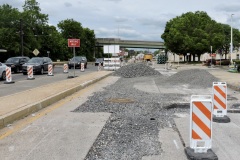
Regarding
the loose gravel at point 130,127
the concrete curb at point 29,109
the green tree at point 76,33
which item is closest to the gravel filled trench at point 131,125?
the loose gravel at point 130,127

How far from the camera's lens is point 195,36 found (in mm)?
72312

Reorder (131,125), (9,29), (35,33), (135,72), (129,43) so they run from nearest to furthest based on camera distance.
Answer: (131,125) → (135,72) → (9,29) → (35,33) → (129,43)

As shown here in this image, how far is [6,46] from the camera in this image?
57.7 m

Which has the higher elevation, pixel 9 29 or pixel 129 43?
pixel 129 43

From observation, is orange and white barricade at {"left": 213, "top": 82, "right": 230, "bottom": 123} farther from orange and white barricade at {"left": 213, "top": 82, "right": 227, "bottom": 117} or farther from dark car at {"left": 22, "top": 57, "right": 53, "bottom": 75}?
dark car at {"left": 22, "top": 57, "right": 53, "bottom": 75}

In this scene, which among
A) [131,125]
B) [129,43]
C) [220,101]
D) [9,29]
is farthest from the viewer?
[129,43]

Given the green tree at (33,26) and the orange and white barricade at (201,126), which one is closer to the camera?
the orange and white barricade at (201,126)

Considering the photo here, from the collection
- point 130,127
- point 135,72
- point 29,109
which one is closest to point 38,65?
point 135,72

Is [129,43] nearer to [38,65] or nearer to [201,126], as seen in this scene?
[38,65]

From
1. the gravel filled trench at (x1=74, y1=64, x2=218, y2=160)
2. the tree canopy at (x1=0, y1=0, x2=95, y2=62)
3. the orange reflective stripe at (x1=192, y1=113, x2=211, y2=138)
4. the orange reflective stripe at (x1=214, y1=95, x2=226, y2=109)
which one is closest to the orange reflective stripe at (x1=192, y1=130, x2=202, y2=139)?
the orange reflective stripe at (x1=192, y1=113, x2=211, y2=138)

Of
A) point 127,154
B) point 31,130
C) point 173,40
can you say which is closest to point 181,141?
point 127,154

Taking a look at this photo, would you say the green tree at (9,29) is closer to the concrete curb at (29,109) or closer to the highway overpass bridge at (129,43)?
the concrete curb at (29,109)

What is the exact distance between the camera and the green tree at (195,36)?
69.6 m

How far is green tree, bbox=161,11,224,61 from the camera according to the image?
69625 mm
